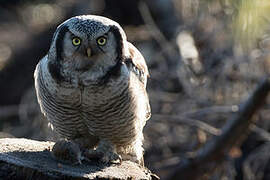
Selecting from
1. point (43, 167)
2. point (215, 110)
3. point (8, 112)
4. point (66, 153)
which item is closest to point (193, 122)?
point (215, 110)

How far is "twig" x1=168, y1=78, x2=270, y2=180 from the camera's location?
660 cm

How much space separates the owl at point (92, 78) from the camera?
429cm

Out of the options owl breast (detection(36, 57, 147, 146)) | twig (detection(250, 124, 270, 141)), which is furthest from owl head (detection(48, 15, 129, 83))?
twig (detection(250, 124, 270, 141))

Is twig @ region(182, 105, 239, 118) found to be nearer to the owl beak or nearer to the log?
Answer: the log

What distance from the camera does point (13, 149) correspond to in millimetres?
3926

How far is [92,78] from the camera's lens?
4367 mm

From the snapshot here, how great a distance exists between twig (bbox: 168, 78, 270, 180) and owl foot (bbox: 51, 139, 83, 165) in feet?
Answer: 9.96

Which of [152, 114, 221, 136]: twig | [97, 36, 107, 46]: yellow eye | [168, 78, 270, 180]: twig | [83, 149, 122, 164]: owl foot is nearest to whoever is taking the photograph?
[83, 149, 122, 164]: owl foot

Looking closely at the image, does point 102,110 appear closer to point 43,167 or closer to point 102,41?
point 102,41

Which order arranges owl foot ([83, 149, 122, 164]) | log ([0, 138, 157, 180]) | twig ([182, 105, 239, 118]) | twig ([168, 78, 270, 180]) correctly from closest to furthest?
log ([0, 138, 157, 180]), owl foot ([83, 149, 122, 164]), twig ([168, 78, 270, 180]), twig ([182, 105, 239, 118])

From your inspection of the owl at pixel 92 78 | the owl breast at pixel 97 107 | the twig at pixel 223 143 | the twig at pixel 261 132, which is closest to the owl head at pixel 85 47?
the owl at pixel 92 78

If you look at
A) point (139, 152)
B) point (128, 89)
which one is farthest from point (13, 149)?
point (139, 152)

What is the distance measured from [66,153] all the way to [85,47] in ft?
2.56

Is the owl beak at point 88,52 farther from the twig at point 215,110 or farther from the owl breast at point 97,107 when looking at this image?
the twig at point 215,110
